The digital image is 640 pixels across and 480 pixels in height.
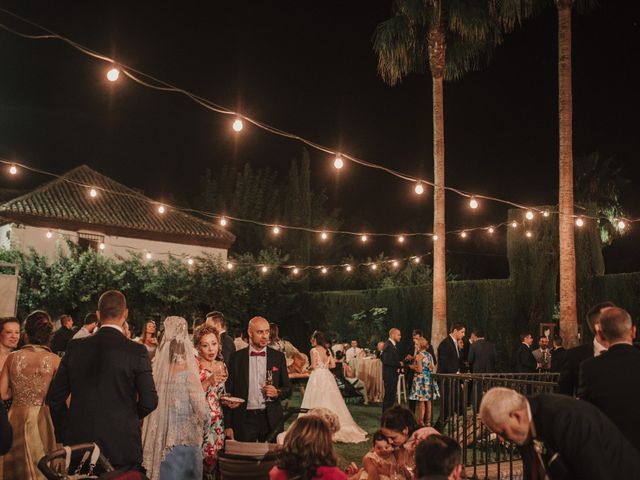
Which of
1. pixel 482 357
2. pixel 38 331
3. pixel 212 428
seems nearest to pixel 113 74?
pixel 38 331

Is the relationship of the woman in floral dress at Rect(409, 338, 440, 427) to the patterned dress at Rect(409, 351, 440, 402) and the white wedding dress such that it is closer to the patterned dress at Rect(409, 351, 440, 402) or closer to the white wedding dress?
the patterned dress at Rect(409, 351, 440, 402)

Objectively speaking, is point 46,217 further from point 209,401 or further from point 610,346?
point 610,346

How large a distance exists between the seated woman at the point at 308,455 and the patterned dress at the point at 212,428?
1.91m

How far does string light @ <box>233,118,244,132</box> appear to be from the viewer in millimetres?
9291

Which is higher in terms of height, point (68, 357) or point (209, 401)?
point (68, 357)

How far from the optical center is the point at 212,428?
5605mm

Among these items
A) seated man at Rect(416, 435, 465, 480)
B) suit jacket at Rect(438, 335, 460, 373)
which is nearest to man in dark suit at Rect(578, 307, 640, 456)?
seated man at Rect(416, 435, 465, 480)

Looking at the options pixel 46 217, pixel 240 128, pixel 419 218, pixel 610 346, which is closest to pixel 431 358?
pixel 240 128

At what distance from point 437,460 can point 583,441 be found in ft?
2.54

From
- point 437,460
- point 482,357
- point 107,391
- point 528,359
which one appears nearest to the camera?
point 437,460

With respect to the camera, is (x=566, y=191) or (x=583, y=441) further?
(x=566, y=191)

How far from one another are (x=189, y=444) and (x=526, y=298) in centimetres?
1498

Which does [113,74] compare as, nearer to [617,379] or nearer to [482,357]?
[617,379]

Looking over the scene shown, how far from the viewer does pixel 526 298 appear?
18.5m
